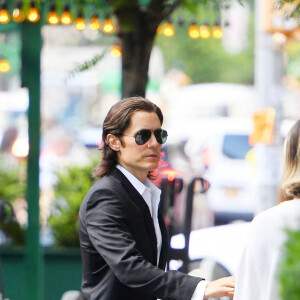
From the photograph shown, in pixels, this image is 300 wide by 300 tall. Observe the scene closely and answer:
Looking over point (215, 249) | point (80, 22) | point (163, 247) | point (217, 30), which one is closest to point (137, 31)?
point (215, 249)

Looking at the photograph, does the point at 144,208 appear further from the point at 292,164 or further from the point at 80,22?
the point at 80,22

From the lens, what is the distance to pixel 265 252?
3.24 m

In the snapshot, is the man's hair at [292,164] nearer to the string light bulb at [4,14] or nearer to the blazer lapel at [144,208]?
the blazer lapel at [144,208]

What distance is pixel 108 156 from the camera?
3758 mm

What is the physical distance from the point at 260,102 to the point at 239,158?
8.59 meters

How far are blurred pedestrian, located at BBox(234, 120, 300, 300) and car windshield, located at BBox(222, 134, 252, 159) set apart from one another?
61.4ft

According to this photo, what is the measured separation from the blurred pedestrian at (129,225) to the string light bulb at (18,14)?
368 cm

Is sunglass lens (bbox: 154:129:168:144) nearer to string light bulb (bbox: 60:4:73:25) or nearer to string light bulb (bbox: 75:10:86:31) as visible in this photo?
string light bulb (bbox: 60:4:73:25)

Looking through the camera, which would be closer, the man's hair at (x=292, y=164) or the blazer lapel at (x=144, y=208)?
the man's hair at (x=292, y=164)

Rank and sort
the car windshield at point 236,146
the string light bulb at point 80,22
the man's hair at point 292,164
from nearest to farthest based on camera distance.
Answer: the man's hair at point 292,164
the string light bulb at point 80,22
the car windshield at point 236,146

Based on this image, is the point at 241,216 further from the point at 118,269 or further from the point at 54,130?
the point at 118,269

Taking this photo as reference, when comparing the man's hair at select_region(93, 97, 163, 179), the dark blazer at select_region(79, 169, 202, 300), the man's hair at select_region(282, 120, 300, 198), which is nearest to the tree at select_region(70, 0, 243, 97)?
the man's hair at select_region(93, 97, 163, 179)

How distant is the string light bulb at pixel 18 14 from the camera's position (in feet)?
24.3

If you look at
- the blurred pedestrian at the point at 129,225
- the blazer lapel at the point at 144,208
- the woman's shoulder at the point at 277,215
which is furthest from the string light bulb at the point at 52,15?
the woman's shoulder at the point at 277,215
